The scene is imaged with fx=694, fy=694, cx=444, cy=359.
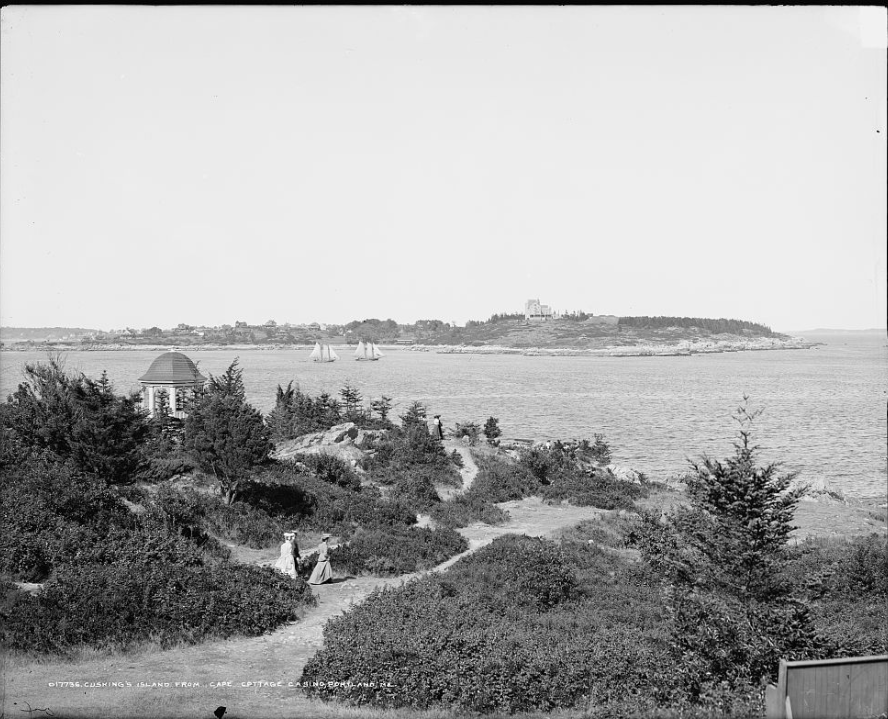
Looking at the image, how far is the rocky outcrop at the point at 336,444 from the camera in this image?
27.3m

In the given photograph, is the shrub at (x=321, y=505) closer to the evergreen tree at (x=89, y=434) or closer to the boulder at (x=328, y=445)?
the evergreen tree at (x=89, y=434)

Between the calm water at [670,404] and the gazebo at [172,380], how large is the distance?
9002 mm

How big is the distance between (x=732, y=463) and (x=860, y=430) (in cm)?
4152

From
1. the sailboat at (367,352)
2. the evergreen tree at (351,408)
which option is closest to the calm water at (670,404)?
the evergreen tree at (351,408)

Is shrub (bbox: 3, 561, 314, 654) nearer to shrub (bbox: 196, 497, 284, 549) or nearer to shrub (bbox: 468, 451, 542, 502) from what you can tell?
shrub (bbox: 196, 497, 284, 549)

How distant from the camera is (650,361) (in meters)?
128

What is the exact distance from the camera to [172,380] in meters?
32.5

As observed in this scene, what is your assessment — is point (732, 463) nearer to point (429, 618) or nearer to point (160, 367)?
point (429, 618)

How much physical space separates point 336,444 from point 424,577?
52.8 ft

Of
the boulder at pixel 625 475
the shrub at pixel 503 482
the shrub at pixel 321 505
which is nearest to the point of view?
the shrub at pixel 321 505

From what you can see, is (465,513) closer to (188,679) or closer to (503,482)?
(503,482)

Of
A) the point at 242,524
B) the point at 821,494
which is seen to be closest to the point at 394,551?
the point at 242,524

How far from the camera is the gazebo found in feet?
107

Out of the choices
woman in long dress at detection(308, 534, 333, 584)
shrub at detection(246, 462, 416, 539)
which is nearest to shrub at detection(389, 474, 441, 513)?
shrub at detection(246, 462, 416, 539)
